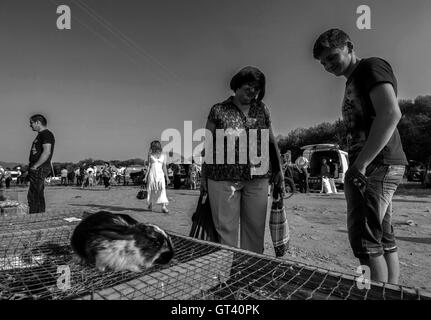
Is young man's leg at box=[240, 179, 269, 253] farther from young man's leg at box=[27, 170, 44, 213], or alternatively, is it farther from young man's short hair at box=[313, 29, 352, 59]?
young man's leg at box=[27, 170, 44, 213]

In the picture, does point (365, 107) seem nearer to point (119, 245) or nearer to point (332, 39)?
point (332, 39)

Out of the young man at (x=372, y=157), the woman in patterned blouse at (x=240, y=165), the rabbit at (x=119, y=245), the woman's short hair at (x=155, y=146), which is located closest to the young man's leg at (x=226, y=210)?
the woman in patterned blouse at (x=240, y=165)

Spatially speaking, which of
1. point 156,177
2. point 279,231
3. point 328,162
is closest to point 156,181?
point 156,177

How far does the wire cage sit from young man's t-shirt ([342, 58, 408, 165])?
853mm

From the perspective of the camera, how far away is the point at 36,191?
483 cm

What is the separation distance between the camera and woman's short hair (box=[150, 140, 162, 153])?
7.19 m

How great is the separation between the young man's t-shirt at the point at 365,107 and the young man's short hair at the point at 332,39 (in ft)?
0.62

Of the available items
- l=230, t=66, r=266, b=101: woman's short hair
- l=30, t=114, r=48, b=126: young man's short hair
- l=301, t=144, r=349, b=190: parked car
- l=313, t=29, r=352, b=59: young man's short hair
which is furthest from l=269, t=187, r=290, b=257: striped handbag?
l=301, t=144, r=349, b=190: parked car

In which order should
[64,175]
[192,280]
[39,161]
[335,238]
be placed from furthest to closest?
1. [64,175]
2. [39,161]
3. [335,238]
4. [192,280]

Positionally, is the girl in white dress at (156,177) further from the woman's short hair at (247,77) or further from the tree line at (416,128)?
the tree line at (416,128)

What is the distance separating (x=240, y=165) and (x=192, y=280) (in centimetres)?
133
